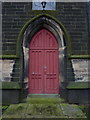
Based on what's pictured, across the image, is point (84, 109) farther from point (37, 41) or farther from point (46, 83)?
point (37, 41)

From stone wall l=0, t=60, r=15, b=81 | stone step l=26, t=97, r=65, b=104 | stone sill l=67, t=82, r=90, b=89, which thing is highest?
stone wall l=0, t=60, r=15, b=81

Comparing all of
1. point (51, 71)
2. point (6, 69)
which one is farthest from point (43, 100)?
point (6, 69)

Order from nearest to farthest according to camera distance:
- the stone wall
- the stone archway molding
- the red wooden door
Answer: the stone wall, the stone archway molding, the red wooden door

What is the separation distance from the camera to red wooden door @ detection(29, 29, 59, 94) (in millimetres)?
7098

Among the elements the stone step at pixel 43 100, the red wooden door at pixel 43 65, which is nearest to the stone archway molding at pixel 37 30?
the red wooden door at pixel 43 65

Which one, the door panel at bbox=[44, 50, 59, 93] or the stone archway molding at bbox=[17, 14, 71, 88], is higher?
the stone archway molding at bbox=[17, 14, 71, 88]

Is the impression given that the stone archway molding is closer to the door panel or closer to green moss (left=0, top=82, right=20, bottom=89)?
the door panel

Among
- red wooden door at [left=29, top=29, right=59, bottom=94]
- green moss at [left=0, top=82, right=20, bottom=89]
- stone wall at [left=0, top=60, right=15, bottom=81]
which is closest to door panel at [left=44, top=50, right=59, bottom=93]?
red wooden door at [left=29, top=29, right=59, bottom=94]

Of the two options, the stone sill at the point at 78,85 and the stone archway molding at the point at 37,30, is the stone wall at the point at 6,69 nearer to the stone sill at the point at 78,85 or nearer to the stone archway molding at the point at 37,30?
the stone archway molding at the point at 37,30

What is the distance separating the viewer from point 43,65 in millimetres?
7172

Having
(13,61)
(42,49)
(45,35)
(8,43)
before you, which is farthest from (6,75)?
(45,35)

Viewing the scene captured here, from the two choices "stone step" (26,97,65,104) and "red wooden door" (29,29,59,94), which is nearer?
"stone step" (26,97,65,104)

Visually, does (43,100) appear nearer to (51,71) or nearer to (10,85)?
(51,71)

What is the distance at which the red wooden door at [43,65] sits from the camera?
7.10m
